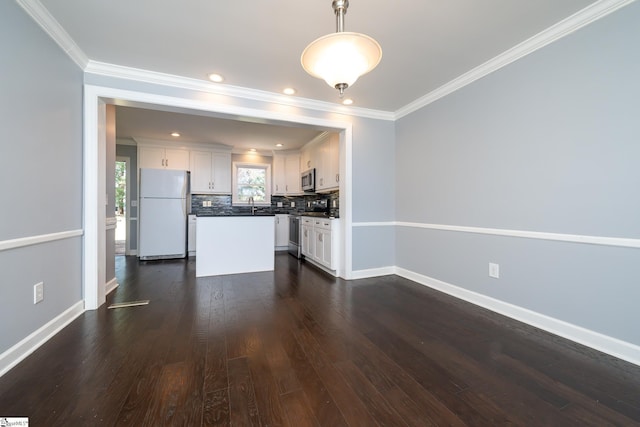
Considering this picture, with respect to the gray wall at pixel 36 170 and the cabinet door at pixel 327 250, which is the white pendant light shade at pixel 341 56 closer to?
the gray wall at pixel 36 170

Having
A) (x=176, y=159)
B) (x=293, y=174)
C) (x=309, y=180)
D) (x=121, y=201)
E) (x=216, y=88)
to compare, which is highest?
(x=216, y=88)

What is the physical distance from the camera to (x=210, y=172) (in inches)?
215

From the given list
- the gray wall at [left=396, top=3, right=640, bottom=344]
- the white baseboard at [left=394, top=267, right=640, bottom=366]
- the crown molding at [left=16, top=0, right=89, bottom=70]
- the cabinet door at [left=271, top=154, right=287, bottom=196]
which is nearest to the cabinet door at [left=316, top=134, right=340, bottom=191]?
the cabinet door at [left=271, top=154, right=287, bottom=196]

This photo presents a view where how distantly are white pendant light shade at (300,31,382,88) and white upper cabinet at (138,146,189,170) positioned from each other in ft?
15.4

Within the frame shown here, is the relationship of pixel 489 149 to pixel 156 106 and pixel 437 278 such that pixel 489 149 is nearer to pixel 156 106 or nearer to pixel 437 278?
pixel 437 278

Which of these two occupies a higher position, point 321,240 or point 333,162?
point 333,162

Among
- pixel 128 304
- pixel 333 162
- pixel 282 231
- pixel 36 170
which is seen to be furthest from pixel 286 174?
pixel 36 170

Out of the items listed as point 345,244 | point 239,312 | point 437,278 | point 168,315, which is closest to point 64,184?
point 168,315

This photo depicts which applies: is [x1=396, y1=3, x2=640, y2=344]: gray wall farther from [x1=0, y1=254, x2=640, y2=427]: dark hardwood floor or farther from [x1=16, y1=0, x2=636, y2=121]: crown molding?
[x1=0, y1=254, x2=640, y2=427]: dark hardwood floor

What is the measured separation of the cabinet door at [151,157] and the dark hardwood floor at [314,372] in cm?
347

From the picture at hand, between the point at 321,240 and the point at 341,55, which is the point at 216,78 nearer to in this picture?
the point at 341,55

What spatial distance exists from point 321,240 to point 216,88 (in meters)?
2.49

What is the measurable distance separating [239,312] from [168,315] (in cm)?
63

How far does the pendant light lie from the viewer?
1267mm
